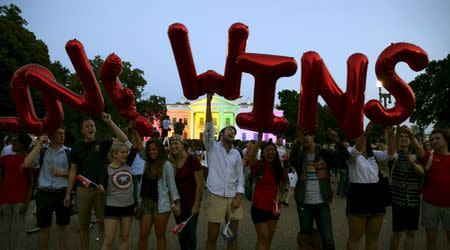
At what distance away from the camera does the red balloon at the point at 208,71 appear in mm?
4305

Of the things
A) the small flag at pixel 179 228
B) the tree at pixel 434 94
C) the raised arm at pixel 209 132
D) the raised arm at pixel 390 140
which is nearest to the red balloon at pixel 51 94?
the raised arm at pixel 209 132

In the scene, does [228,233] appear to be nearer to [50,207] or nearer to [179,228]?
[179,228]

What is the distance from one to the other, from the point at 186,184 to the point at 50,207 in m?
1.70

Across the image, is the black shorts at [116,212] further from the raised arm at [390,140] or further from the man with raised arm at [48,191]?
the raised arm at [390,140]

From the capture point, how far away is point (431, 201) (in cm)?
484

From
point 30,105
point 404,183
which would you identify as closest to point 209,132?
point 30,105

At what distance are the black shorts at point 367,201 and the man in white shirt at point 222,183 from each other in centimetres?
130

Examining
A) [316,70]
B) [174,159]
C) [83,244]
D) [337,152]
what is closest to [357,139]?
[337,152]

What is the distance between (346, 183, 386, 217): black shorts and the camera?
449 centimetres

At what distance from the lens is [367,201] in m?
4.49

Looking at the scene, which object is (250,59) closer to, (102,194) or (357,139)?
(357,139)

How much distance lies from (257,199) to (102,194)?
1.94 metres

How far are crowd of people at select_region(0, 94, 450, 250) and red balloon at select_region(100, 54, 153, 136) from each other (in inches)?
7.2

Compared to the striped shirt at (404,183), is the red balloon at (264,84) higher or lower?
higher
